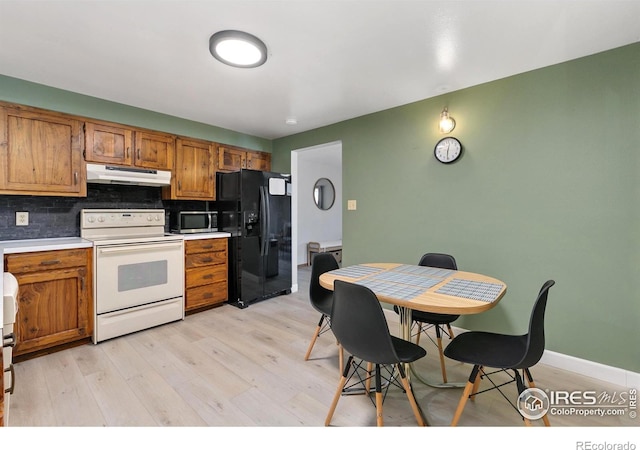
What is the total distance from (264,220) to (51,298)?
6.98ft

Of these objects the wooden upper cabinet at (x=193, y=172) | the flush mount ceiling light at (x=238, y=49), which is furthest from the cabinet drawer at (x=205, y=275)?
the flush mount ceiling light at (x=238, y=49)

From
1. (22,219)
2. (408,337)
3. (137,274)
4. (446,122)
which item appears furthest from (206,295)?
(446,122)

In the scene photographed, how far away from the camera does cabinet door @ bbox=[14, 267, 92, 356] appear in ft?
7.50

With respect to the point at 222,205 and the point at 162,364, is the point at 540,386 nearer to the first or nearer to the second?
the point at 162,364

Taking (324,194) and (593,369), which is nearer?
(593,369)

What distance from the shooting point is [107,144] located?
2.93m

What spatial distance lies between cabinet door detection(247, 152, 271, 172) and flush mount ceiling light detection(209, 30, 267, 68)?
80.1 inches

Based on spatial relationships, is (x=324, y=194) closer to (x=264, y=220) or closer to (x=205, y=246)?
(x=264, y=220)

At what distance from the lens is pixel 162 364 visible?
2279 millimetres

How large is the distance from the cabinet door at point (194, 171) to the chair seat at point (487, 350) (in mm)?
3175

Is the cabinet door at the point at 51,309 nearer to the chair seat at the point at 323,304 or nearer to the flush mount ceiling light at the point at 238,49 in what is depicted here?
the chair seat at the point at 323,304

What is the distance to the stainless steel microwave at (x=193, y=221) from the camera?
348cm

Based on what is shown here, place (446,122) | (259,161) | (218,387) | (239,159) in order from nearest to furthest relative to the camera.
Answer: (218,387) → (446,122) → (239,159) → (259,161)
